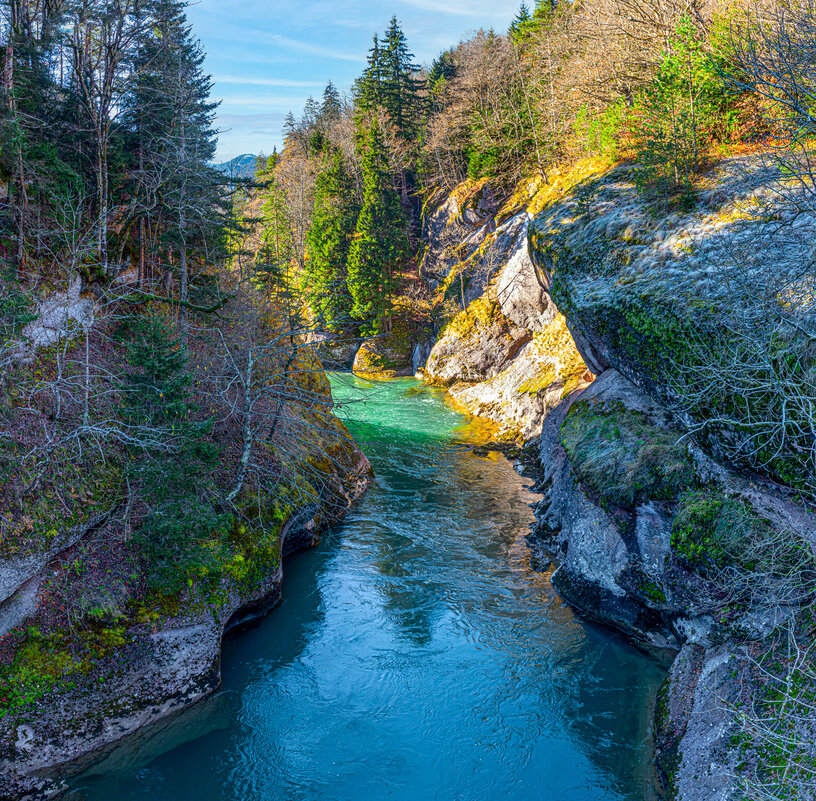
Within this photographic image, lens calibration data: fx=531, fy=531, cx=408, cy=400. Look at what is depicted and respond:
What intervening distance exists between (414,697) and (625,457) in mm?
7523

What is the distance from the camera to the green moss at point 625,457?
40.3 feet

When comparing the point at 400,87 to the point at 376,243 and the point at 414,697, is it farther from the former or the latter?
the point at 414,697

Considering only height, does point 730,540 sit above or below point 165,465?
below

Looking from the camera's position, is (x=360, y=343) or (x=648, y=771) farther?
(x=360, y=343)

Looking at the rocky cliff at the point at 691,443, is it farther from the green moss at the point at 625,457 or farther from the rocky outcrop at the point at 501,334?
the rocky outcrop at the point at 501,334

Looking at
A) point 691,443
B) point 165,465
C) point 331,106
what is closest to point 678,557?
point 691,443

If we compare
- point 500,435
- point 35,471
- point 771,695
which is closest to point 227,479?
point 35,471

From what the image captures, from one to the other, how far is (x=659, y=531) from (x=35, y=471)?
13.5 m

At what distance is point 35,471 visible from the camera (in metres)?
10.9

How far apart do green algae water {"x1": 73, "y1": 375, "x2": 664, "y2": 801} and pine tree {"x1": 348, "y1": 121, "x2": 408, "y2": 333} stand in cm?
2818

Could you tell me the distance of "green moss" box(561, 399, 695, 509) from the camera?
12281mm

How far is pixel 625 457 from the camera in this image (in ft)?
44.0

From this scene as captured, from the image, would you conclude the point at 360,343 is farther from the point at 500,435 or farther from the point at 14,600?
the point at 14,600

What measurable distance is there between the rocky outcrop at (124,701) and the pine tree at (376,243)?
31044mm
